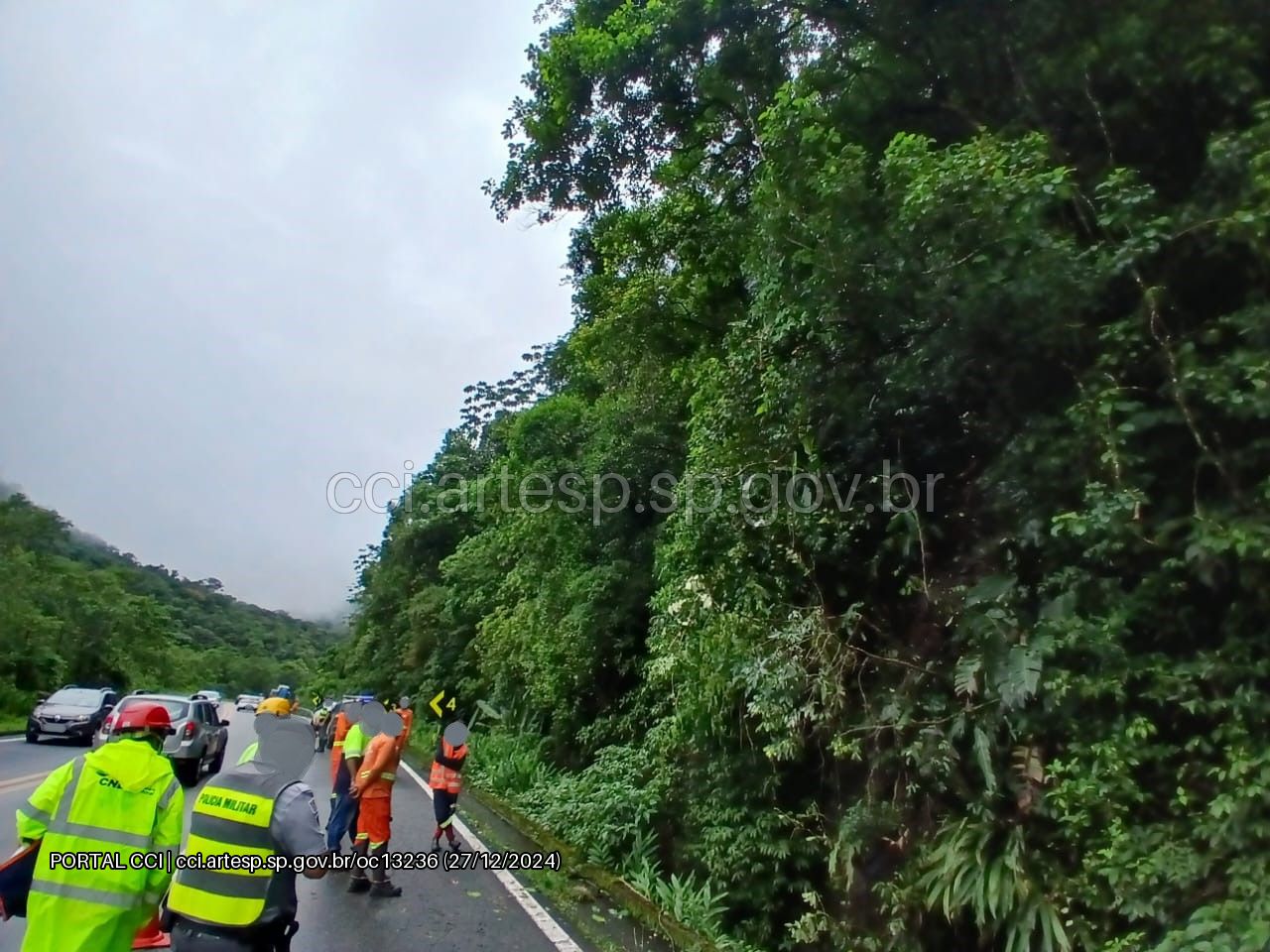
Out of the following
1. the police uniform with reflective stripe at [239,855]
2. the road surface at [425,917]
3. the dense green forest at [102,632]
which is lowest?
the road surface at [425,917]

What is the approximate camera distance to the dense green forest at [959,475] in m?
5.03

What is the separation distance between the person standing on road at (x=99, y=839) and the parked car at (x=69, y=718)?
21044 millimetres

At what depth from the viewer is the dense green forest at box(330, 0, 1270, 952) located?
5027 millimetres

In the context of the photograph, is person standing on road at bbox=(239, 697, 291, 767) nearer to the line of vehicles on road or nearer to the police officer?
the police officer

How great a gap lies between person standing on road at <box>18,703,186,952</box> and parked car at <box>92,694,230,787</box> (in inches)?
465

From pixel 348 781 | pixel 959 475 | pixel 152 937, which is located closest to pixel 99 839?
pixel 152 937

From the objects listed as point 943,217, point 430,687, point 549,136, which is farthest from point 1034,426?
point 430,687

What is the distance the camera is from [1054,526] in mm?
5266

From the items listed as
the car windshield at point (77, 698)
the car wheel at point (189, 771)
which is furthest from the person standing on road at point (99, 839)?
the car windshield at point (77, 698)

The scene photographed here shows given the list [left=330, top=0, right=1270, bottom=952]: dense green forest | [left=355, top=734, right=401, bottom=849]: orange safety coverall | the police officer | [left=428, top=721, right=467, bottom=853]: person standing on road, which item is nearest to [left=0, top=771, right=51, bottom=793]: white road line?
[left=428, top=721, right=467, bottom=853]: person standing on road

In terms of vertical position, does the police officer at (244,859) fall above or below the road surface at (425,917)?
above

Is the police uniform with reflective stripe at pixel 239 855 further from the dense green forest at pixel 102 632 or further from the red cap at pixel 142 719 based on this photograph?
the dense green forest at pixel 102 632

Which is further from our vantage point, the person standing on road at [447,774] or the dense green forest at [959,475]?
the person standing on road at [447,774]

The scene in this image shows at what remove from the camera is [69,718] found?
21.9 metres
